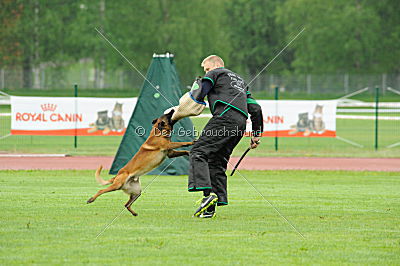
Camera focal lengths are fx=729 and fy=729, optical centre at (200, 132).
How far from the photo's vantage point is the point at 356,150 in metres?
22.0

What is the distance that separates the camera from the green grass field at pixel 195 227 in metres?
6.44

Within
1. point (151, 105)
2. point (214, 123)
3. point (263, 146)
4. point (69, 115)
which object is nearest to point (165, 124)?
point (214, 123)

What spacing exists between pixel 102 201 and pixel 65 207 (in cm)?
95

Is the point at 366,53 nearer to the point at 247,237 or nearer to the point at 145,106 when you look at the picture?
the point at 145,106

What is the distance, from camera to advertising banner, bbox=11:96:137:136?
2034cm

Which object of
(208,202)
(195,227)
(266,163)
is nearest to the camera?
(195,227)

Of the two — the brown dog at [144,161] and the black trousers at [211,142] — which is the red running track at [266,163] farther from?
the black trousers at [211,142]

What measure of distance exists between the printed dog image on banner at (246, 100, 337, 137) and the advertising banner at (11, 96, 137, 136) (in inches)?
160

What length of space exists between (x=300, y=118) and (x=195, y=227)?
1363 cm

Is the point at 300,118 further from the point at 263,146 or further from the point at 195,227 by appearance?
the point at 195,227

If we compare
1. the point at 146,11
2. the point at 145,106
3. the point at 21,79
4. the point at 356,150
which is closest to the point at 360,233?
the point at 145,106

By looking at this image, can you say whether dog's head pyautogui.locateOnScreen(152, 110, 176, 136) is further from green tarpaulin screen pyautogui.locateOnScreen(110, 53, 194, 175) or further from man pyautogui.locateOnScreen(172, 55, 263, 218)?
green tarpaulin screen pyautogui.locateOnScreen(110, 53, 194, 175)

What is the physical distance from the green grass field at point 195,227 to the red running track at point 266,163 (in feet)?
12.8

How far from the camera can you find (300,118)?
69.4ft
